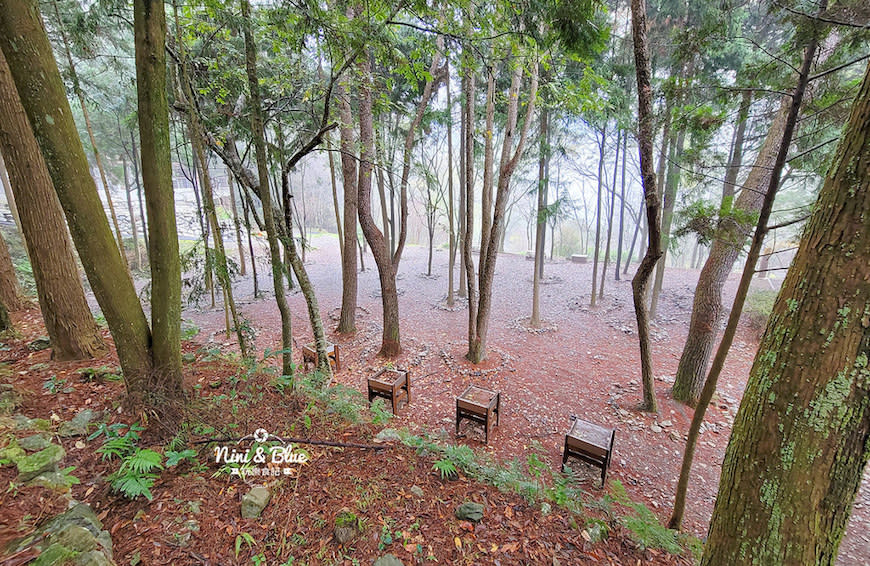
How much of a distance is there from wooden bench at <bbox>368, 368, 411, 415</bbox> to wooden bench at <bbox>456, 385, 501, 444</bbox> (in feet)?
3.22

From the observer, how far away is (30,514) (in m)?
1.51

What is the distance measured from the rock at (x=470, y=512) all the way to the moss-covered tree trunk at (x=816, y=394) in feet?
4.69

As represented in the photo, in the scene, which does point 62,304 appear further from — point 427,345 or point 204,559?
point 427,345

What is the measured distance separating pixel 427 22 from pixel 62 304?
4.83 metres

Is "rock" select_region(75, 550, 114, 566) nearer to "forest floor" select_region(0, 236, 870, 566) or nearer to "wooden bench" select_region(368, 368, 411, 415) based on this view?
"forest floor" select_region(0, 236, 870, 566)

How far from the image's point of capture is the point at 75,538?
4.73ft

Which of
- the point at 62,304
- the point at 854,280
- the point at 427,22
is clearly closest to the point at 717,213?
the point at 854,280

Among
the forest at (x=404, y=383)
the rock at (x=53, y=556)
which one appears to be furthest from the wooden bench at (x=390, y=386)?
the rock at (x=53, y=556)

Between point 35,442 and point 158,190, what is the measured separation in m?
1.78

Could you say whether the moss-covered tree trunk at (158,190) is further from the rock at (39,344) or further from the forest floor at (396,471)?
the rock at (39,344)

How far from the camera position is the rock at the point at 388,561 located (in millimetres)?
1847

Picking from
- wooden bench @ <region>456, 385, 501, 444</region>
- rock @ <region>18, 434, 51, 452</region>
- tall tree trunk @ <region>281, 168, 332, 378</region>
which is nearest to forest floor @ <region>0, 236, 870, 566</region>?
rock @ <region>18, 434, 51, 452</region>

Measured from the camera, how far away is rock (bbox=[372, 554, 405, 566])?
185 centimetres

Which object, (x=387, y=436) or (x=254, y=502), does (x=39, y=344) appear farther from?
(x=387, y=436)
